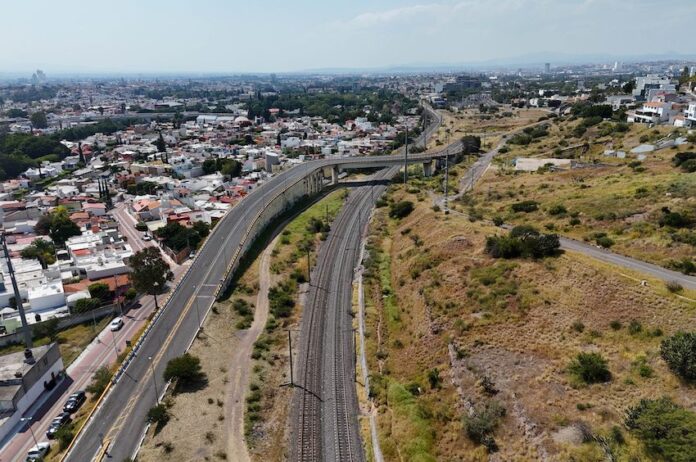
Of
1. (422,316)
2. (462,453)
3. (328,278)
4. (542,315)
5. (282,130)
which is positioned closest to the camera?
(462,453)

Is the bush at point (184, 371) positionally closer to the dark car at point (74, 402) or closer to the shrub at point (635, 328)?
the dark car at point (74, 402)

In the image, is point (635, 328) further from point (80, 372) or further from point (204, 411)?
point (80, 372)

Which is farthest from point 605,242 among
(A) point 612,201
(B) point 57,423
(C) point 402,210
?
(B) point 57,423

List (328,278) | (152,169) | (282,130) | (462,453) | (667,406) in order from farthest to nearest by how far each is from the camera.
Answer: (282,130) < (152,169) < (328,278) < (462,453) < (667,406)

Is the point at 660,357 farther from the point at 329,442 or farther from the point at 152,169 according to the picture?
the point at 152,169

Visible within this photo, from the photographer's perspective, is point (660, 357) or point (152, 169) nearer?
point (660, 357)

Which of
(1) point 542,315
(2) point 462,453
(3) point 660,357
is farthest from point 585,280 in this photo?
(2) point 462,453
